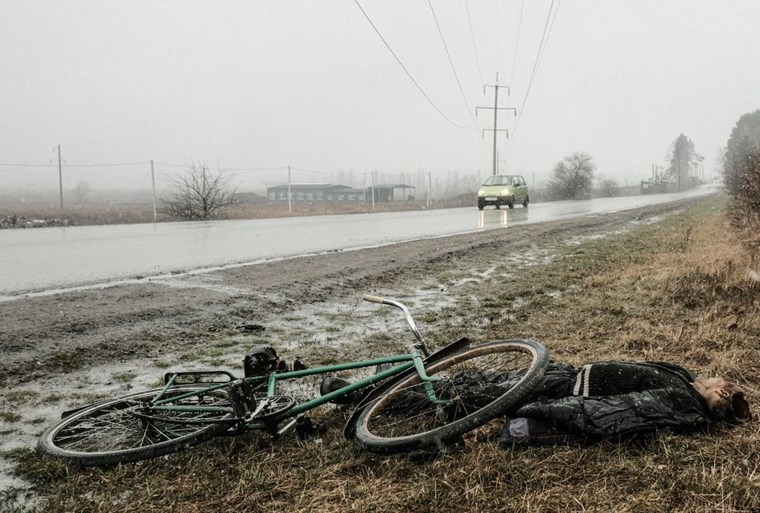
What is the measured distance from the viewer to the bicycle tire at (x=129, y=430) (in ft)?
10.2

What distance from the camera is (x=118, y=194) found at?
369 feet

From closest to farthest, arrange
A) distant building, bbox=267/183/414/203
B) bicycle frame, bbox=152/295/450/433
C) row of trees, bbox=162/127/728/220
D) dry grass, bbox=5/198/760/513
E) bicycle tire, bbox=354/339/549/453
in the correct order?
dry grass, bbox=5/198/760/513, bicycle tire, bbox=354/339/549/453, bicycle frame, bbox=152/295/450/433, row of trees, bbox=162/127/728/220, distant building, bbox=267/183/414/203

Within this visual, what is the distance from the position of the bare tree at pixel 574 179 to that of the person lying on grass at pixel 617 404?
67083 millimetres

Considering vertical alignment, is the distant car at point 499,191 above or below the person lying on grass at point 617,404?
above

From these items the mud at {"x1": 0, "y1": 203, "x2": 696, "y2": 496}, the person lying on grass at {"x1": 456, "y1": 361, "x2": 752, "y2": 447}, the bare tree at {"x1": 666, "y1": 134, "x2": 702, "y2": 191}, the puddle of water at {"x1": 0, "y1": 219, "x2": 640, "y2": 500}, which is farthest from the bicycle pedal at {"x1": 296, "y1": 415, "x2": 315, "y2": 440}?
the bare tree at {"x1": 666, "y1": 134, "x2": 702, "y2": 191}

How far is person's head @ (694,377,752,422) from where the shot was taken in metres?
3.11

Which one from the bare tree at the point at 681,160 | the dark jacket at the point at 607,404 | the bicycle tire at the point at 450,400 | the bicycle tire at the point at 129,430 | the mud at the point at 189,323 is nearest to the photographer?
the bicycle tire at the point at 450,400

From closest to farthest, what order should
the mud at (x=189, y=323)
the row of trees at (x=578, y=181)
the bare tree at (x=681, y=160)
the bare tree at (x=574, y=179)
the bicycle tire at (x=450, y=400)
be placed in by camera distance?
1. the bicycle tire at (x=450, y=400)
2. the mud at (x=189, y=323)
3. the row of trees at (x=578, y=181)
4. the bare tree at (x=574, y=179)
5. the bare tree at (x=681, y=160)

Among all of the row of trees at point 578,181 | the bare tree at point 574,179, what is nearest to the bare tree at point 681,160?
the row of trees at point 578,181

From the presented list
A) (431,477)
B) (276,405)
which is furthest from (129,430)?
(431,477)

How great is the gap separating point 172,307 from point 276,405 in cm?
390

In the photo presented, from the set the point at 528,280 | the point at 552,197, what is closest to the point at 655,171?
the point at 552,197

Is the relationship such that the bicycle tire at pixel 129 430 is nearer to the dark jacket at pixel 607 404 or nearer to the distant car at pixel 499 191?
the dark jacket at pixel 607 404

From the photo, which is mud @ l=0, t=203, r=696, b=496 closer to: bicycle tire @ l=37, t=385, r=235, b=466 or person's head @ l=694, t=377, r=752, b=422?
bicycle tire @ l=37, t=385, r=235, b=466
